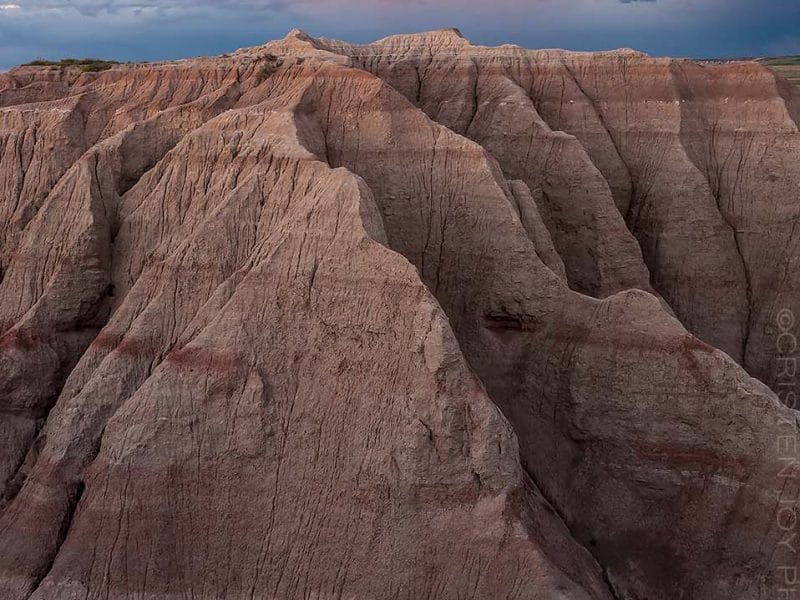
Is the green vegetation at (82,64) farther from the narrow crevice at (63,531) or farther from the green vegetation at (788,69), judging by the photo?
the green vegetation at (788,69)

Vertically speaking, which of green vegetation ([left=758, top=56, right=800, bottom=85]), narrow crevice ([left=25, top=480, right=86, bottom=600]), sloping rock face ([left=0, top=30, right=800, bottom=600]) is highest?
green vegetation ([left=758, top=56, right=800, bottom=85])

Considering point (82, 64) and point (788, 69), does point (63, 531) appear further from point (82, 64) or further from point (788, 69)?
point (788, 69)

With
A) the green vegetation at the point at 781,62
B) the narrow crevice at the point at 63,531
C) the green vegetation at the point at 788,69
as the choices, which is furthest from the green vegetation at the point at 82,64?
the green vegetation at the point at 781,62

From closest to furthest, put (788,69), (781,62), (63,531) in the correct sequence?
(63,531) < (788,69) < (781,62)

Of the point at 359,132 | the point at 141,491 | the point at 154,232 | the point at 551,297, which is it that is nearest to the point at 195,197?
the point at 154,232

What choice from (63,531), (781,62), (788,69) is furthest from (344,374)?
(781,62)

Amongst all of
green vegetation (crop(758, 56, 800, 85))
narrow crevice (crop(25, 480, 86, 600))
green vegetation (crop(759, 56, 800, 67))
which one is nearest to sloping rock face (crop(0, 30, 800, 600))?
narrow crevice (crop(25, 480, 86, 600))

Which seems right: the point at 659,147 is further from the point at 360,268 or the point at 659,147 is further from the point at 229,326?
the point at 229,326

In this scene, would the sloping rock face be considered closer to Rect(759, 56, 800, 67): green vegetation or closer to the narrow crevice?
the narrow crevice
